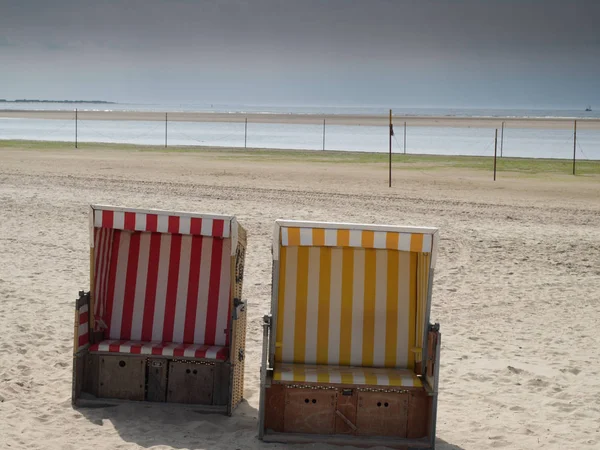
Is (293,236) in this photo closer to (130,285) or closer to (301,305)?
(301,305)

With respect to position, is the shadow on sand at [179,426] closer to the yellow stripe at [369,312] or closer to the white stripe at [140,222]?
the yellow stripe at [369,312]

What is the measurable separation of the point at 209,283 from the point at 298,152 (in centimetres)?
3405

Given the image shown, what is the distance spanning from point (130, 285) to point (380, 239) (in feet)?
7.20

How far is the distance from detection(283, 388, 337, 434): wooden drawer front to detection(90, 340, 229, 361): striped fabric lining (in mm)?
693

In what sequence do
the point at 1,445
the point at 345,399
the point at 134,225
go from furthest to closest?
the point at 134,225, the point at 345,399, the point at 1,445

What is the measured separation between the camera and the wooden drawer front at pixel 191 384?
266 inches

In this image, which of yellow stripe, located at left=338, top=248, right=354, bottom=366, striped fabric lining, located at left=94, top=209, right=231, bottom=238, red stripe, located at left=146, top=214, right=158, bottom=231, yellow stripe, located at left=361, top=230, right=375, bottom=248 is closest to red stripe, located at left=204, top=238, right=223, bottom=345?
striped fabric lining, located at left=94, top=209, right=231, bottom=238

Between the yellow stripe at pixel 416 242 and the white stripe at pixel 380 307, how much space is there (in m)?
0.44

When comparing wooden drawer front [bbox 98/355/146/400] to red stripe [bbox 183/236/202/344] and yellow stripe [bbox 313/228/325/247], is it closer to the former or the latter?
red stripe [bbox 183/236/202/344]

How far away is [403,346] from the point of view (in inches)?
258

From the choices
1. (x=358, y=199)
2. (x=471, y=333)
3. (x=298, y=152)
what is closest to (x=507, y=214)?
(x=358, y=199)

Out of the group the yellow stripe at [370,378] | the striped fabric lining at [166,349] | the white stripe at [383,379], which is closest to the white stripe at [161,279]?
the striped fabric lining at [166,349]

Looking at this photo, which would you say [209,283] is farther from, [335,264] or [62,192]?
[62,192]

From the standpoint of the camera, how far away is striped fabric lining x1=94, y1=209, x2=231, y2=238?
656cm
